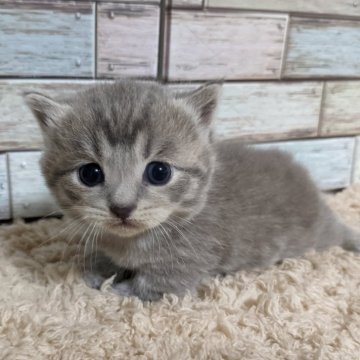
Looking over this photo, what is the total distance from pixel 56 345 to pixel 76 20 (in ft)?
3.04

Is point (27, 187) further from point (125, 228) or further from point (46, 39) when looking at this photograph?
point (125, 228)

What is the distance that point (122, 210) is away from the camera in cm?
100

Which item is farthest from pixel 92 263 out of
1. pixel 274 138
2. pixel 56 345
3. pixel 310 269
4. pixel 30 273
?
pixel 274 138

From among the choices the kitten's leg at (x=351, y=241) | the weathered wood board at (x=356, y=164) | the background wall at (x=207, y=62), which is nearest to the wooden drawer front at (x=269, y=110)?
the background wall at (x=207, y=62)

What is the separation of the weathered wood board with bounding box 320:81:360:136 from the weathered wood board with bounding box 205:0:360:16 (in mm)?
258

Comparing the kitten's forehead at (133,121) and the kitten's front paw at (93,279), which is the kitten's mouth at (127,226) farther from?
the kitten's front paw at (93,279)

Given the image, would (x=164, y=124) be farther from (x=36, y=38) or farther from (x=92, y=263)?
(x=36, y=38)

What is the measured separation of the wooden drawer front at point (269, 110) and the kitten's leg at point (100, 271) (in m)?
0.65

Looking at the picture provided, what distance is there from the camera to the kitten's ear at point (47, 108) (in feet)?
3.65

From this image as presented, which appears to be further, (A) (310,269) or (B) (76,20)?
(B) (76,20)

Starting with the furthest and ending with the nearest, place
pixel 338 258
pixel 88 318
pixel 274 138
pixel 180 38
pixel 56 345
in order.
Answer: pixel 274 138 < pixel 180 38 < pixel 338 258 < pixel 88 318 < pixel 56 345

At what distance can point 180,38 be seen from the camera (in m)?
1.56

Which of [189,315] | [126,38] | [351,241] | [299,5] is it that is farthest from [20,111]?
[351,241]

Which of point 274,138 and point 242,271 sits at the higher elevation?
point 274,138
